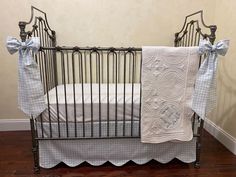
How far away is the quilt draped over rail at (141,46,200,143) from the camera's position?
1551mm

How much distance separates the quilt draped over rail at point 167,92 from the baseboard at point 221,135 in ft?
2.16

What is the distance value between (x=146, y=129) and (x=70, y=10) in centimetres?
155

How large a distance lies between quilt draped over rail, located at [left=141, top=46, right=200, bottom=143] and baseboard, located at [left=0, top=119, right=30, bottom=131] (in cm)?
156

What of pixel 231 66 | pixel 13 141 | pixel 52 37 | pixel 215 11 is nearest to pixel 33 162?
pixel 13 141

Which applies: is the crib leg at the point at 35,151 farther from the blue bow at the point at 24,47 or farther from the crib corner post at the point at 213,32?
the crib corner post at the point at 213,32

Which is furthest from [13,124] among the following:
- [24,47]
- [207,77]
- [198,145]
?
[207,77]

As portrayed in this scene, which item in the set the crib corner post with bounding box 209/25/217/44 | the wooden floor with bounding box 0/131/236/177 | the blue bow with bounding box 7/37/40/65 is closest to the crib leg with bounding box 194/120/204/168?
the wooden floor with bounding box 0/131/236/177

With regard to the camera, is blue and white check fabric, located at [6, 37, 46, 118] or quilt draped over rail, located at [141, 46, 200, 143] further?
quilt draped over rail, located at [141, 46, 200, 143]

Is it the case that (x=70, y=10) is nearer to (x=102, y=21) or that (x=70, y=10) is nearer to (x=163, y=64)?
(x=102, y=21)

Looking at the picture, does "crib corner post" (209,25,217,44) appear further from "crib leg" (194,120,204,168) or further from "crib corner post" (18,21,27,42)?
"crib corner post" (18,21,27,42)

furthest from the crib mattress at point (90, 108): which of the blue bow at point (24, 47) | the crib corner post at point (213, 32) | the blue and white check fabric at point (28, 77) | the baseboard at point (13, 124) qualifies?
the baseboard at point (13, 124)

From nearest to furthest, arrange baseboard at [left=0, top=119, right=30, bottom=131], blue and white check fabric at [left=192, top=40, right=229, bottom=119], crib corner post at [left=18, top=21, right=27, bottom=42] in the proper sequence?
crib corner post at [left=18, top=21, right=27, bottom=42] → blue and white check fabric at [left=192, top=40, right=229, bottom=119] → baseboard at [left=0, top=119, right=30, bottom=131]

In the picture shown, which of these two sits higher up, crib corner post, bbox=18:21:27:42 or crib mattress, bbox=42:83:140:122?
crib corner post, bbox=18:21:27:42

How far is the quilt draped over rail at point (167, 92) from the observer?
5.09ft
